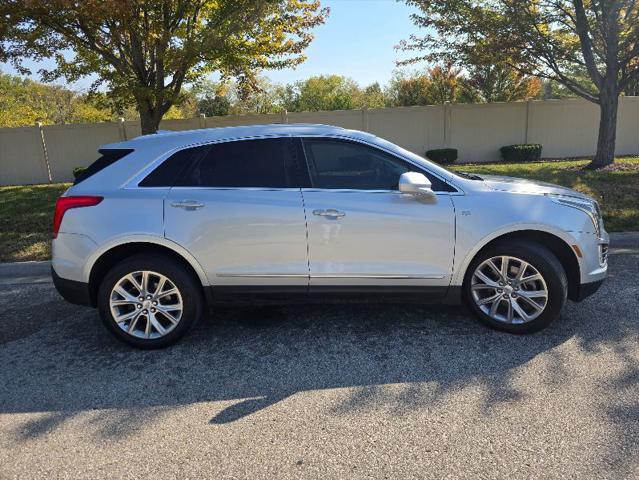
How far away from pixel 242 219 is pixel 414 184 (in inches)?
54.5

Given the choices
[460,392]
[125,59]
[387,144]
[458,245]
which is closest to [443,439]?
[460,392]

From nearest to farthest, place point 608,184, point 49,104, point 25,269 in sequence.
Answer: point 25,269
point 608,184
point 49,104

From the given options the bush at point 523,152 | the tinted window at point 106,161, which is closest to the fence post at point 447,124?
the bush at point 523,152

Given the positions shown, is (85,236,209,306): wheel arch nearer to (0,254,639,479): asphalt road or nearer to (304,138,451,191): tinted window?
(0,254,639,479): asphalt road

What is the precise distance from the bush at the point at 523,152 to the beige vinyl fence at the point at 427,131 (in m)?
0.94

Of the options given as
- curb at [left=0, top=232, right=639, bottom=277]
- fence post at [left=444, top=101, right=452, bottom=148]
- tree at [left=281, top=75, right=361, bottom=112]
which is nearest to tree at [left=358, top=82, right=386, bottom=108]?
tree at [left=281, top=75, right=361, bottom=112]

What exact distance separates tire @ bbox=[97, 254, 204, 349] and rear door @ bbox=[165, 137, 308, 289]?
225mm

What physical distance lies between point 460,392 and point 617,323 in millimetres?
1960

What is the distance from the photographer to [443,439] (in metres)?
2.75

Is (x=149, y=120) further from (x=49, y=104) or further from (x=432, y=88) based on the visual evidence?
(x=49, y=104)

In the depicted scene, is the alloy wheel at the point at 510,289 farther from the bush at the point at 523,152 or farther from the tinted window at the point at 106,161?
the bush at the point at 523,152

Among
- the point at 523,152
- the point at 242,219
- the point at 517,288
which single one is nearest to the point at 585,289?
the point at 517,288

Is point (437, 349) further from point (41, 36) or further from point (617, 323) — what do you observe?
point (41, 36)

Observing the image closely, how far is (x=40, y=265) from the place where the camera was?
21.8ft
